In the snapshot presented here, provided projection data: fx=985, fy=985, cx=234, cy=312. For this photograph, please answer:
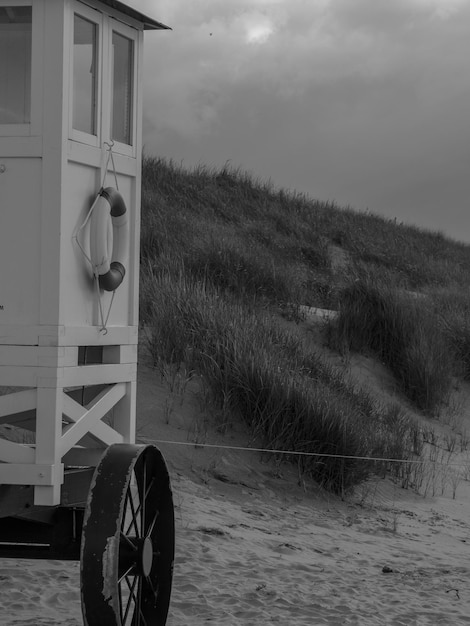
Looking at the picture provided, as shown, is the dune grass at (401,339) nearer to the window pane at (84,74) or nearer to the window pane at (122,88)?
the window pane at (122,88)

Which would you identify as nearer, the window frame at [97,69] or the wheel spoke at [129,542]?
the wheel spoke at [129,542]

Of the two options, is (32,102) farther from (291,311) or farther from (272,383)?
(291,311)

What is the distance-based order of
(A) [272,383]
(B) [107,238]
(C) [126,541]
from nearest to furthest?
(C) [126,541] → (B) [107,238] → (A) [272,383]

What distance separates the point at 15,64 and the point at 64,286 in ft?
3.58

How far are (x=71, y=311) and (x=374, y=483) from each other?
5338 mm

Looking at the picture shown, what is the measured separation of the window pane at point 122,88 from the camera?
490cm

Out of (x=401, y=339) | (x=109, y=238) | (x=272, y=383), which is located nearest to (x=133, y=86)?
(x=109, y=238)

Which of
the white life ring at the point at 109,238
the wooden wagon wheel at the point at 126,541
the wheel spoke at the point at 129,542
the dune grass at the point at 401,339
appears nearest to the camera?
the wooden wagon wheel at the point at 126,541

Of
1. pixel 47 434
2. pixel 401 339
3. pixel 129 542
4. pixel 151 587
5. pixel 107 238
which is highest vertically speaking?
pixel 107 238

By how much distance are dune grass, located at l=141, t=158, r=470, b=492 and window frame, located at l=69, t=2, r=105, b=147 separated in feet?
15.2

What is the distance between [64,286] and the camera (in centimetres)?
439

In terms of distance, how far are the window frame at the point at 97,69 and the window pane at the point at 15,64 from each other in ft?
0.67

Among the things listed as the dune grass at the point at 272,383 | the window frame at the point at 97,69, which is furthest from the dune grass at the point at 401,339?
the window frame at the point at 97,69

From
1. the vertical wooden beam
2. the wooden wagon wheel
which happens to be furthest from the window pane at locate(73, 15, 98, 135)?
the wooden wagon wheel
